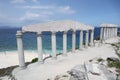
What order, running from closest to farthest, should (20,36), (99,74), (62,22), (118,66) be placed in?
(99,74) → (118,66) → (20,36) → (62,22)

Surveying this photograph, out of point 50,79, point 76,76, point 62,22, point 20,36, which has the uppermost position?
point 62,22

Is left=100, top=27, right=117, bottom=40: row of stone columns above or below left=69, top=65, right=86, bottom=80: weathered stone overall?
above

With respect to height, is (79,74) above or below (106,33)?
below

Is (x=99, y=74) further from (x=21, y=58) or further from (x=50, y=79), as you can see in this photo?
(x=21, y=58)

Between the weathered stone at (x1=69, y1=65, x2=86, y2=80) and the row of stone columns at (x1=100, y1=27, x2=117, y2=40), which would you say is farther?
the row of stone columns at (x1=100, y1=27, x2=117, y2=40)

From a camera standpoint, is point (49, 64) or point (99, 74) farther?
point (49, 64)

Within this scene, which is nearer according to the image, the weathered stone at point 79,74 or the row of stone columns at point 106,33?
the weathered stone at point 79,74

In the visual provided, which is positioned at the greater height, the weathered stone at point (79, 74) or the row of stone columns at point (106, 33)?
the row of stone columns at point (106, 33)

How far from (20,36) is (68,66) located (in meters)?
6.78

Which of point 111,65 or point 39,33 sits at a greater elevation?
point 39,33

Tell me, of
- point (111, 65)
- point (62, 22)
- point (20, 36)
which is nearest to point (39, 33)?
point (20, 36)

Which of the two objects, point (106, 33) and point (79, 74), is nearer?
point (79, 74)

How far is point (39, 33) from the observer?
19.4 meters

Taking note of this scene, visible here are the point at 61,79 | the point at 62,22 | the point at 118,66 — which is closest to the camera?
the point at 61,79
